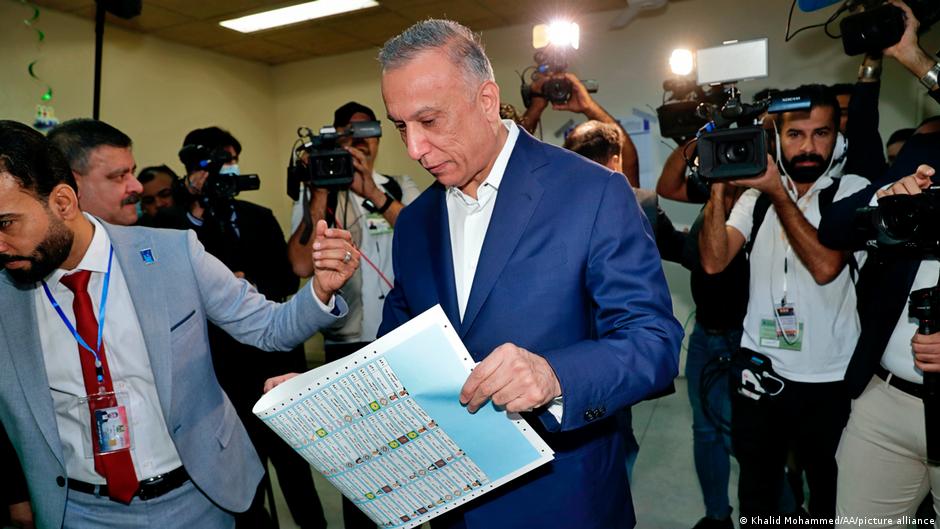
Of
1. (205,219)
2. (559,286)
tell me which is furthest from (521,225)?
(205,219)

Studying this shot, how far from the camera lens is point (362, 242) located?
279cm

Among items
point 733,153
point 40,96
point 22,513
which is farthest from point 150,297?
point 40,96

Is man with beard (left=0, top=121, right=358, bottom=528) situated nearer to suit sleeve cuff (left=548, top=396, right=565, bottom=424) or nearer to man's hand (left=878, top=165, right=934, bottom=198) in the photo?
suit sleeve cuff (left=548, top=396, right=565, bottom=424)

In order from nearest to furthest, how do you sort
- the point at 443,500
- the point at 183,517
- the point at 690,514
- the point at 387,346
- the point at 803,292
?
the point at 387,346 → the point at 443,500 → the point at 183,517 → the point at 803,292 → the point at 690,514

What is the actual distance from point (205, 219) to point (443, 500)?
1.86m

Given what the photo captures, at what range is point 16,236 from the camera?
125cm

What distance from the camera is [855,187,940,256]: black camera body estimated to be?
1.36 metres

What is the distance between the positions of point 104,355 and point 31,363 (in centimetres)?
15

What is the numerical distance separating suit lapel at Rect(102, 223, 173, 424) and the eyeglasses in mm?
2270

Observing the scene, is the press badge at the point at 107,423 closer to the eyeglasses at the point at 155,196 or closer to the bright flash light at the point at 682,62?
the eyeglasses at the point at 155,196

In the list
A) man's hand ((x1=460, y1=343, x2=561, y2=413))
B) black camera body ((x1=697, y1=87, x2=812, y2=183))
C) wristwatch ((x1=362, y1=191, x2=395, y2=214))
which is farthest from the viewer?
wristwatch ((x1=362, y1=191, x2=395, y2=214))

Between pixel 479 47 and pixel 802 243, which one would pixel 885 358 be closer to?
pixel 802 243

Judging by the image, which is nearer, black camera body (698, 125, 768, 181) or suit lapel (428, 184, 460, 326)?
suit lapel (428, 184, 460, 326)

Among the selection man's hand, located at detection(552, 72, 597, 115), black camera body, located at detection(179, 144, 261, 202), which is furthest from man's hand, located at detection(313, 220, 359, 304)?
man's hand, located at detection(552, 72, 597, 115)
